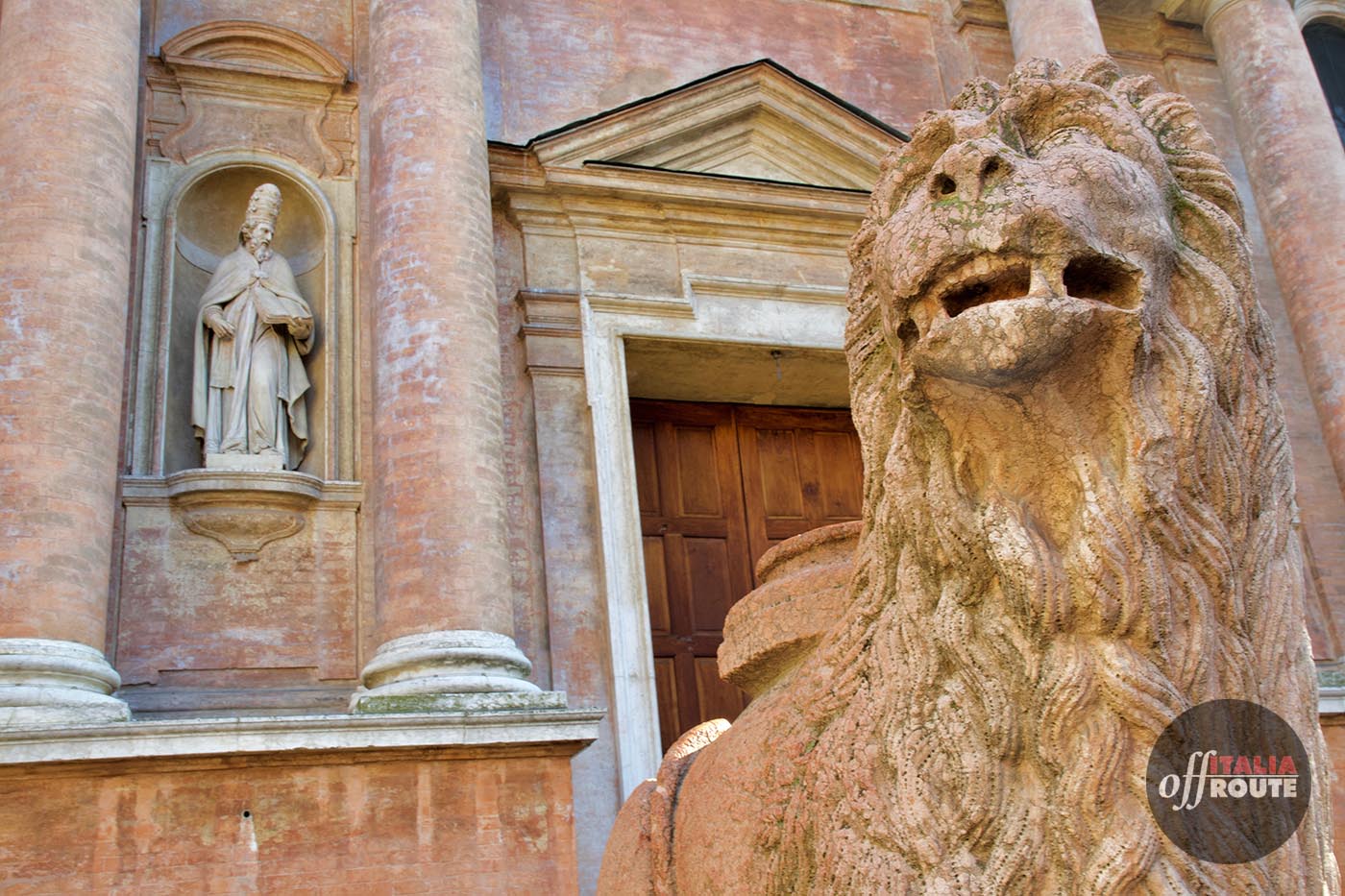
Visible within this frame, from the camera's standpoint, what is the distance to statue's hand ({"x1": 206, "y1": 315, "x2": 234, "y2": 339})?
25.5 feet

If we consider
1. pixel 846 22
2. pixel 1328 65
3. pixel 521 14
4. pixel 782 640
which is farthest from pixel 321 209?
pixel 1328 65

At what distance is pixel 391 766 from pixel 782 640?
376 cm

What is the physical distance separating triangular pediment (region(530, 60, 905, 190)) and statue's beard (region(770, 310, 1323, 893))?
7606 millimetres

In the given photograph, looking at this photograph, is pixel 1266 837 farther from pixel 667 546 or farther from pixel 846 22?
pixel 846 22

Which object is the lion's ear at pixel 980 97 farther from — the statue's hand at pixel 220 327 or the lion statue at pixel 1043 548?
the statue's hand at pixel 220 327

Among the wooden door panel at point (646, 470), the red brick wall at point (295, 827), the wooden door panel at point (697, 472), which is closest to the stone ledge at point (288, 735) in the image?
the red brick wall at point (295, 827)

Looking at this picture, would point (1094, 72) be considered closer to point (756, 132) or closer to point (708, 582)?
point (708, 582)

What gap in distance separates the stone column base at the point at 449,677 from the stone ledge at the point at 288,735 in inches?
4.3

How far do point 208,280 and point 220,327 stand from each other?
27.0 inches

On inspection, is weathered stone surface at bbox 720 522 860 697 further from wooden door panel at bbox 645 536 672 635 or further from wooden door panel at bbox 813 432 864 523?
wooden door panel at bbox 813 432 864 523

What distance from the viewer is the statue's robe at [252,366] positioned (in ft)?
25.0

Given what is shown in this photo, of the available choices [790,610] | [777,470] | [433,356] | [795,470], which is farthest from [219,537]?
[790,610]

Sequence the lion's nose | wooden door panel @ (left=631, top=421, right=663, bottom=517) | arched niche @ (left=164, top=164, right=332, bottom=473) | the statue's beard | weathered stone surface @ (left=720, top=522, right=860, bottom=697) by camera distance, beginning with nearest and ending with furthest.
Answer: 1. the statue's beard
2. the lion's nose
3. weathered stone surface @ (left=720, top=522, right=860, bottom=697)
4. arched niche @ (left=164, top=164, right=332, bottom=473)
5. wooden door panel @ (left=631, top=421, right=663, bottom=517)

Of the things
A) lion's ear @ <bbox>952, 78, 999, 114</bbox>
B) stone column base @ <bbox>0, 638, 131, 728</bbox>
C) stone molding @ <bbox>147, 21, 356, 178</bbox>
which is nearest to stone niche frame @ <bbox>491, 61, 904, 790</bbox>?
stone molding @ <bbox>147, 21, 356, 178</bbox>
